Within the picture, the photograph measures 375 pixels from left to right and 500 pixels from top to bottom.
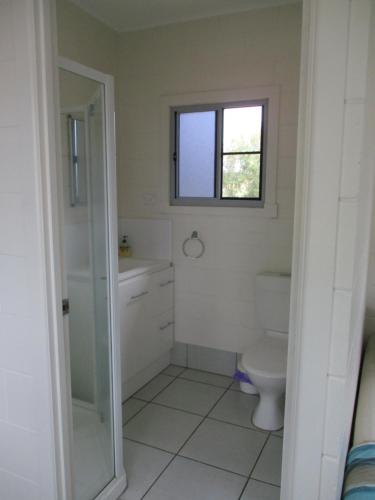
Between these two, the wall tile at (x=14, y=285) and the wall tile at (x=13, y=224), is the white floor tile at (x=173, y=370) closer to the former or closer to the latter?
the wall tile at (x=14, y=285)

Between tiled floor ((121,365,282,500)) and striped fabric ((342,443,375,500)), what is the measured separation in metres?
0.74

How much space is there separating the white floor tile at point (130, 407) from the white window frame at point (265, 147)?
1.41 metres

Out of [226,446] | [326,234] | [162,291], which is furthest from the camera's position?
[162,291]

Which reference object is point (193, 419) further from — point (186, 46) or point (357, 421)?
point (186, 46)

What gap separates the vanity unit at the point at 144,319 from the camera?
8.77ft

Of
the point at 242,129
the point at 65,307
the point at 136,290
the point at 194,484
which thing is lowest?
the point at 194,484

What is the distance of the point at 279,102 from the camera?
272 cm

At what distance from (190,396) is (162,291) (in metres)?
0.78

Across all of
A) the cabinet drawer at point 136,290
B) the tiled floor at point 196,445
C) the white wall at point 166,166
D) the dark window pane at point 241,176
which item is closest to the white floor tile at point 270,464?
the tiled floor at point 196,445

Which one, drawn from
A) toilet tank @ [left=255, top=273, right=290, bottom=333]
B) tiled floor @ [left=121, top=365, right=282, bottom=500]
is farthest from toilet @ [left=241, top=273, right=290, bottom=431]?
tiled floor @ [left=121, top=365, right=282, bottom=500]

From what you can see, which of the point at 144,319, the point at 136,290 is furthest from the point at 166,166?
the point at 144,319

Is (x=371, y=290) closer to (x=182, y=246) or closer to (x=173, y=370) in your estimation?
→ (x=182, y=246)

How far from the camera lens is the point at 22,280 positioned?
145cm

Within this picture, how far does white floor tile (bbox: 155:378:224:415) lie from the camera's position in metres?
2.77
